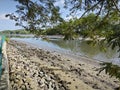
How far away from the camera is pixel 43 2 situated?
28.1ft

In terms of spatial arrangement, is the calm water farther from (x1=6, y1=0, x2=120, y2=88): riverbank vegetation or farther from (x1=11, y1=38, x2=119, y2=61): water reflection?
(x1=6, y1=0, x2=120, y2=88): riverbank vegetation

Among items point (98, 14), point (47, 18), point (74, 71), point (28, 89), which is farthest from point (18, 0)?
point (74, 71)

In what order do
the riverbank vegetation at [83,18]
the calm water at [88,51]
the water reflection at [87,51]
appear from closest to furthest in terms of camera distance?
the riverbank vegetation at [83,18]
the calm water at [88,51]
the water reflection at [87,51]

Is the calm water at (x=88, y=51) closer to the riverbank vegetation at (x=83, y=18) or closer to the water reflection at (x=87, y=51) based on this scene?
the water reflection at (x=87, y=51)

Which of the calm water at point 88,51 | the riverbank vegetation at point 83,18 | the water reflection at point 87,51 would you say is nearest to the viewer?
the riverbank vegetation at point 83,18

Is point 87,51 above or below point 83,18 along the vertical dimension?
below

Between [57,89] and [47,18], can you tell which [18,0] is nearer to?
[47,18]

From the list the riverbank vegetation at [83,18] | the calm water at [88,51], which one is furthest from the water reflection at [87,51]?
the riverbank vegetation at [83,18]

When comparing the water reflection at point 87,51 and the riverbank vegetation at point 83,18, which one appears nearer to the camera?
the riverbank vegetation at point 83,18

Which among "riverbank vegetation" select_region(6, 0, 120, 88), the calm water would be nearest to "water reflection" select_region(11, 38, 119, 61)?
the calm water

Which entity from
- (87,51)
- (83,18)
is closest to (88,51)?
(87,51)

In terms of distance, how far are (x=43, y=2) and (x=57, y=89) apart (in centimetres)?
360

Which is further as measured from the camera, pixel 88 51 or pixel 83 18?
pixel 88 51

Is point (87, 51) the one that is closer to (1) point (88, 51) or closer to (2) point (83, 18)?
(1) point (88, 51)
